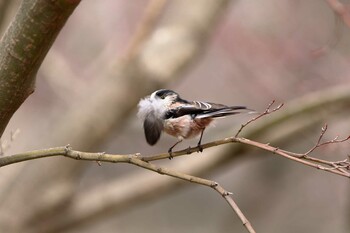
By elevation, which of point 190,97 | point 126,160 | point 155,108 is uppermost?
point 190,97

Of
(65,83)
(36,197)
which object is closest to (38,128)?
(65,83)

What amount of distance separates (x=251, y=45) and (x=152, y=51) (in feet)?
4.13

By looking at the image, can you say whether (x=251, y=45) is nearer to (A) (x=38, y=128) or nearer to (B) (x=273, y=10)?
(B) (x=273, y=10)

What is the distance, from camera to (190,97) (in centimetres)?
454

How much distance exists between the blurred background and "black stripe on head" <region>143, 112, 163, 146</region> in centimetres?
122

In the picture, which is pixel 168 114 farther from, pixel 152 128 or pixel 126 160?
pixel 126 160

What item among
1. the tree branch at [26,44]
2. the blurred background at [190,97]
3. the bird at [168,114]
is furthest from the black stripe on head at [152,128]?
the blurred background at [190,97]

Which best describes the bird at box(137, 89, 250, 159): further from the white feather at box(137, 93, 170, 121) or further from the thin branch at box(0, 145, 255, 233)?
the thin branch at box(0, 145, 255, 233)

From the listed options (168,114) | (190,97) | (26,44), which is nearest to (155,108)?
(168,114)

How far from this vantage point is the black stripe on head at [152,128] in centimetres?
125

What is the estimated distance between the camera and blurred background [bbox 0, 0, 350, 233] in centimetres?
294

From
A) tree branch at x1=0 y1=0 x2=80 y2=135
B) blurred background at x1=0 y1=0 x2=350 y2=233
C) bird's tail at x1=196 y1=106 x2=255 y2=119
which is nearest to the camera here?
tree branch at x1=0 y1=0 x2=80 y2=135

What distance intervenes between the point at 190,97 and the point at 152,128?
3.29 m

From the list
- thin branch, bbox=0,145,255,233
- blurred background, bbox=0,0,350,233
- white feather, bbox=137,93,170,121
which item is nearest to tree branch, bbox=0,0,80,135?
thin branch, bbox=0,145,255,233
